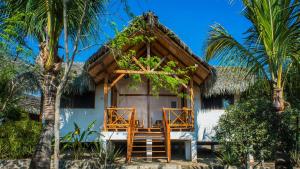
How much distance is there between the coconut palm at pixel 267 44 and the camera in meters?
6.10

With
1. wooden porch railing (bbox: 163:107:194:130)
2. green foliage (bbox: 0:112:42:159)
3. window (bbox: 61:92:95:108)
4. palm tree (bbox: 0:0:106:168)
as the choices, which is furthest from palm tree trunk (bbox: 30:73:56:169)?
window (bbox: 61:92:95:108)

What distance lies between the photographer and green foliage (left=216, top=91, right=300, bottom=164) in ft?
24.6

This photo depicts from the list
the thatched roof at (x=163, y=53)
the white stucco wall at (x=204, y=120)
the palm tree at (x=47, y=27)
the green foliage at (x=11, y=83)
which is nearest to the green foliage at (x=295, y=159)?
the white stucco wall at (x=204, y=120)

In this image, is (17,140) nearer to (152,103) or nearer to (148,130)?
(148,130)

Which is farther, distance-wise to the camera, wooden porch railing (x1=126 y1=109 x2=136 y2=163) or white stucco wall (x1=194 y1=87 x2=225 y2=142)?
white stucco wall (x1=194 y1=87 x2=225 y2=142)

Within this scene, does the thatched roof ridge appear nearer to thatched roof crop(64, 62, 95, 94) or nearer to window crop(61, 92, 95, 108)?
thatched roof crop(64, 62, 95, 94)

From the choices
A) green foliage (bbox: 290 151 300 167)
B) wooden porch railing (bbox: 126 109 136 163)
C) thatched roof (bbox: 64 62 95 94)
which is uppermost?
thatched roof (bbox: 64 62 95 94)

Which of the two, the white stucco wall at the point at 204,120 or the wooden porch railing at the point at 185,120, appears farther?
the white stucco wall at the point at 204,120

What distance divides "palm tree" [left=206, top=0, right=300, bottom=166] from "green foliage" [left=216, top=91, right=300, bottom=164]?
41.1 inches

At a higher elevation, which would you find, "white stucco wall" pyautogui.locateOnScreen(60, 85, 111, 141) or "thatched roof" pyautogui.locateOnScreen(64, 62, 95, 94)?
"thatched roof" pyautogui.locateOnScreen(64, 62, 95, 94)

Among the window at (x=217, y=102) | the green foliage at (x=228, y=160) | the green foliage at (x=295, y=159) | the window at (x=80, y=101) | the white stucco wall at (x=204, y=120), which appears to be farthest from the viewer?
the window at (x=217, y=102)

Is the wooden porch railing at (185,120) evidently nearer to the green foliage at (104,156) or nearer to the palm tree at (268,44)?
the green foliage at (104,156)

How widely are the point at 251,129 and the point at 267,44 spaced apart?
2.71 meters

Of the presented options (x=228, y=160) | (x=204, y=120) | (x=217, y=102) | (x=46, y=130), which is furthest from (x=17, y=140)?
(x=217, y=102)
